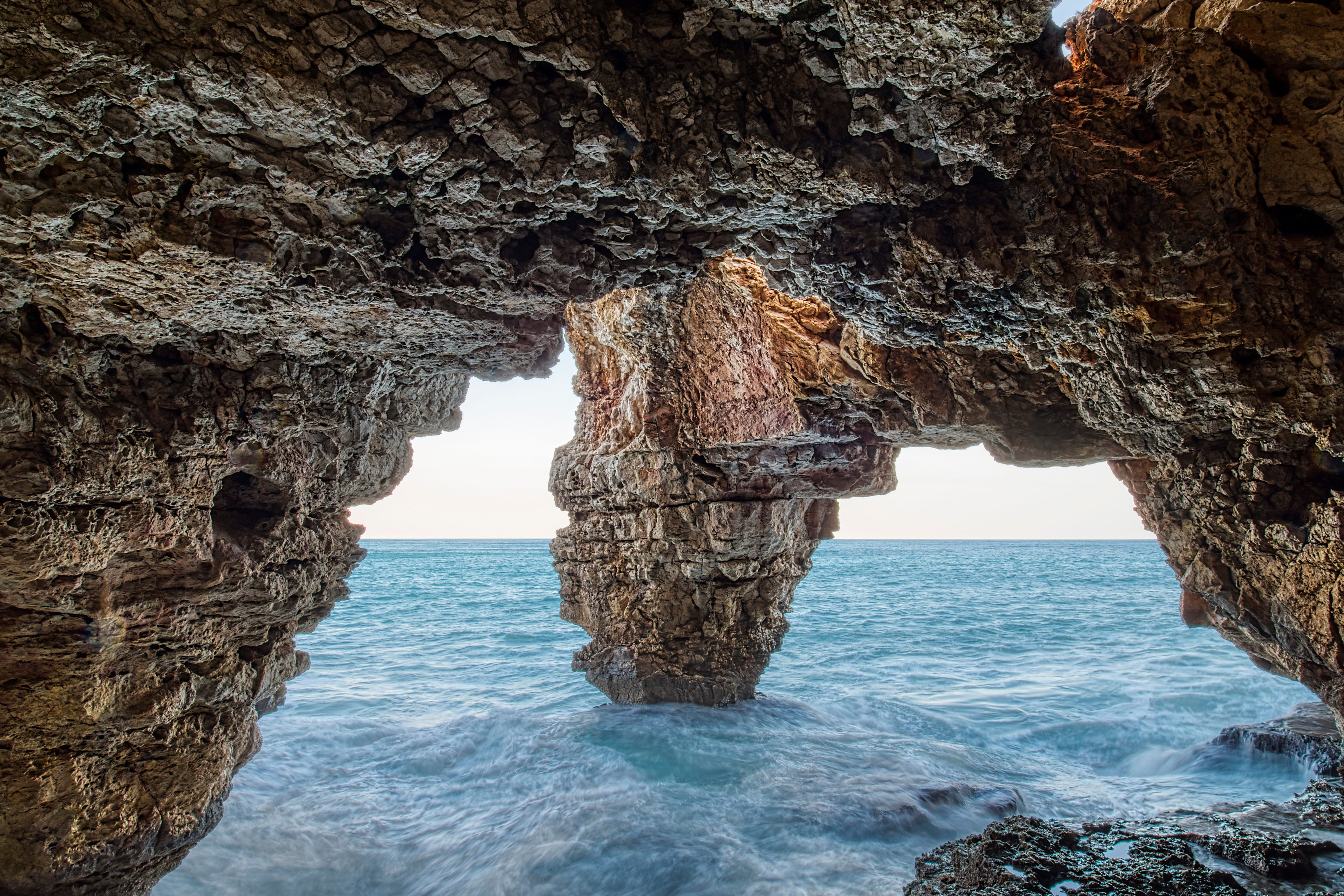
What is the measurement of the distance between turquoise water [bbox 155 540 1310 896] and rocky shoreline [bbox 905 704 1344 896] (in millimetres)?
941

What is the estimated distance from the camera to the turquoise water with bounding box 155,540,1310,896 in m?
6.54

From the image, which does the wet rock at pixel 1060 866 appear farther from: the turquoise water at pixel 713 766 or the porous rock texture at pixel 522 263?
the porous rock texture at pixel 522 263

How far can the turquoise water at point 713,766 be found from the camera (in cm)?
654

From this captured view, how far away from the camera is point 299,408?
4887 millimetres

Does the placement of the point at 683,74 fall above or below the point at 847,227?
above

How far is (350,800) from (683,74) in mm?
8963

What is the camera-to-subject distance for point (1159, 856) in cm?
535

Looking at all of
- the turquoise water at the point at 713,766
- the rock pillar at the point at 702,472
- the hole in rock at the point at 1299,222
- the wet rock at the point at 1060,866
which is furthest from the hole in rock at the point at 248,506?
the hole in rock at the point at 1299,222

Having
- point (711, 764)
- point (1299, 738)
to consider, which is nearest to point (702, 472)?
point (711, 764)

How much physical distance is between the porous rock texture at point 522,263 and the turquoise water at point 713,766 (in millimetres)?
2589

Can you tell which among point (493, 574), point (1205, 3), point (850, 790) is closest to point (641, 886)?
point (850, 790)

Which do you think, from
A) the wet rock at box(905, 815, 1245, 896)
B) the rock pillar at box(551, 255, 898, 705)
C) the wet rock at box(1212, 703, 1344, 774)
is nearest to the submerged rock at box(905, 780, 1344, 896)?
the wet rock at box(905, 815, 1245, 896)

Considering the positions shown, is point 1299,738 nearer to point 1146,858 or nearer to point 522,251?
point 1146,858

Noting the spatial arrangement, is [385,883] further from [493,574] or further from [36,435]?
[493,574]
